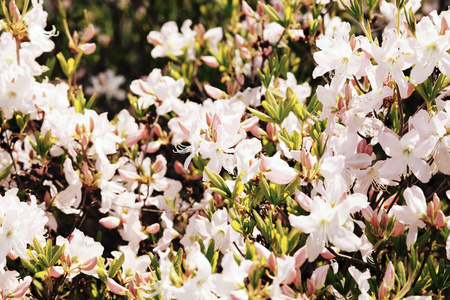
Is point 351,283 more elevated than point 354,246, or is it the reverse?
point 354,246

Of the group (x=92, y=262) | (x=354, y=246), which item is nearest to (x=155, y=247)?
(x=92, y=262)

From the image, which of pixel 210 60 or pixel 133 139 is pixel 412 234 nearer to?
pixel 133 139

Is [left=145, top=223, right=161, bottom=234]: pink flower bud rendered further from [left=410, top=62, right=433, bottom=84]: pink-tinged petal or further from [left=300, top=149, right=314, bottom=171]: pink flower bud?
[left=410, top=62, right=433, bottom=84]: pink-tinged petal

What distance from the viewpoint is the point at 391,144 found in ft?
5.81

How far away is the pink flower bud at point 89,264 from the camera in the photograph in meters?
1.91

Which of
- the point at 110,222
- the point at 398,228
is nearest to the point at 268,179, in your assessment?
the point at 398,228

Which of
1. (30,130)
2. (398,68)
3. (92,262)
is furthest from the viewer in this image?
(30,130)

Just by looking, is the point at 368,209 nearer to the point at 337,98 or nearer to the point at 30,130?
the point at 337,98

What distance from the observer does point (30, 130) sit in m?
2.74

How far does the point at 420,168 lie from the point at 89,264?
1147 millimetres

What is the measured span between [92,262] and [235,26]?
1852 millimetres

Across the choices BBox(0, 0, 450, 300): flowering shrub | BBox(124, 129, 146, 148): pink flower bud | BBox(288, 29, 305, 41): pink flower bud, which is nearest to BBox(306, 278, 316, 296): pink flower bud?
BBox(0, 0, 450, 300): flowering shrub

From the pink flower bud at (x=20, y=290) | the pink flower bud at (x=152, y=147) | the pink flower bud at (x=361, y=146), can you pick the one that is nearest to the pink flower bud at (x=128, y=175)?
the pink flower bud at (x=152, y=147)

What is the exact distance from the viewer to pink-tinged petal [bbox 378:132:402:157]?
1763 mm
